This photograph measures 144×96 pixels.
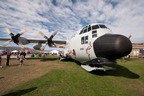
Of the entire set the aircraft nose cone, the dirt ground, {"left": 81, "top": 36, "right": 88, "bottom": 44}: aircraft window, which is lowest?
the dirt ground

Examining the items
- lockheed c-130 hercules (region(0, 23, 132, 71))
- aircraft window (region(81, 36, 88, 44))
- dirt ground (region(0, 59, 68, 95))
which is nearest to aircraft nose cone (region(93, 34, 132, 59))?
lockheed c-130 hercules (region(0, 23, 132, 71))

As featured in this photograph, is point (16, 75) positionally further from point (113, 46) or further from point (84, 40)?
point (113, 46)

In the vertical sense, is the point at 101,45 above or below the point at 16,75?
above

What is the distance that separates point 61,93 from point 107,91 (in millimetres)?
2831

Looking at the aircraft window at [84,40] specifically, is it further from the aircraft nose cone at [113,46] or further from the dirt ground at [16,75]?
the dirt ground at [16,75]

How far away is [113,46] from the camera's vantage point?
759 cm

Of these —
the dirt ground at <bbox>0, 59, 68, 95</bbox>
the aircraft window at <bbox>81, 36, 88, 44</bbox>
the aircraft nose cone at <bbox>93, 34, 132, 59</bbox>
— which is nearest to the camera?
the dirt ground at <bbox>0, 59, 68, 95</bbox>

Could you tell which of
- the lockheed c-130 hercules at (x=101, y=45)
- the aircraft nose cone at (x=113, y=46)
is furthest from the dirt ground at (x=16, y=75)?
the aircraft nose cone at (x=113, y=46)

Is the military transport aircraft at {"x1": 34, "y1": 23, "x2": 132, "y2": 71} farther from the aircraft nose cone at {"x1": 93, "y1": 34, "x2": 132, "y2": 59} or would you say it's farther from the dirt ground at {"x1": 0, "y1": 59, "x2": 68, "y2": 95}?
the dirt ground at {"x1": 0, "y1": 59, "x2": 68, "y2": 95}

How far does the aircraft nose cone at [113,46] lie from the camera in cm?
745

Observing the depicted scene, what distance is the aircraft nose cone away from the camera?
24.4 ft

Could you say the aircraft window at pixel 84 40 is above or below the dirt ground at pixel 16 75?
above

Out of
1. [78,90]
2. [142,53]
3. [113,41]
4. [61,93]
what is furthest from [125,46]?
[142,53]

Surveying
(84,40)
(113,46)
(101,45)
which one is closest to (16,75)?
(84,40)
